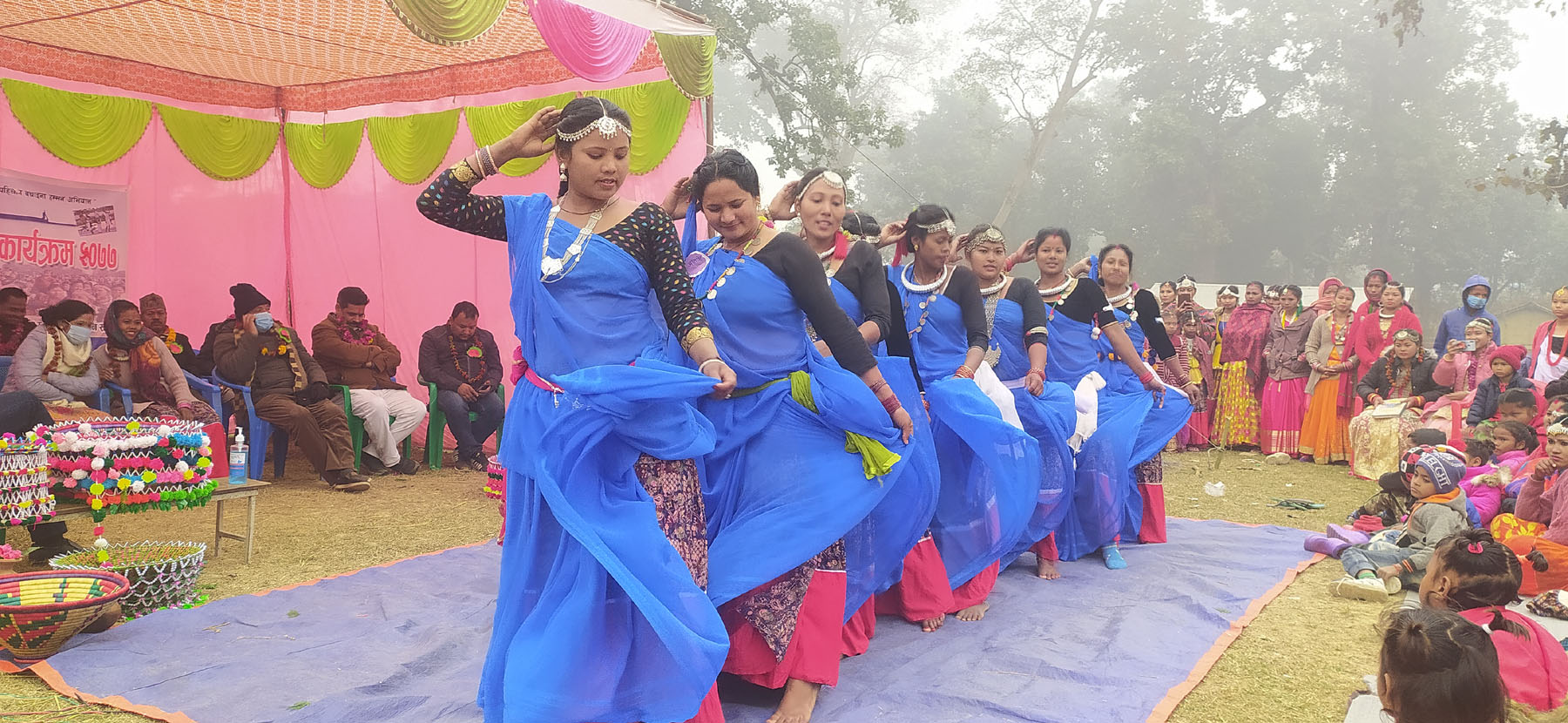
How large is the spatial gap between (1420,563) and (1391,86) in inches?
1069

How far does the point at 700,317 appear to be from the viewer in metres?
2.77

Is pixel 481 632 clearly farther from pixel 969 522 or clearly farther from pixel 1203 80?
pixel 1203 80

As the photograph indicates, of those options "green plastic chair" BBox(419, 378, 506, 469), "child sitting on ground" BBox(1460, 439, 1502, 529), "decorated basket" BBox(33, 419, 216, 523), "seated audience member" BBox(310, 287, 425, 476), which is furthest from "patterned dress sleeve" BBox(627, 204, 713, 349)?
"green plastic chair" BBox(419, 378, 506, 469)

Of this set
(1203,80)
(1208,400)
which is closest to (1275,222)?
(1203,80)

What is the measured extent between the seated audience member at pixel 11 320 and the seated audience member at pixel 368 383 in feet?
6.35

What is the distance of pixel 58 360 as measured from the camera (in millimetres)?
6676

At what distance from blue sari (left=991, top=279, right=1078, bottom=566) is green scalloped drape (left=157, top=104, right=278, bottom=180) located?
7.95 meters

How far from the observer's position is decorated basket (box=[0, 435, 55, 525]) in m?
4.24

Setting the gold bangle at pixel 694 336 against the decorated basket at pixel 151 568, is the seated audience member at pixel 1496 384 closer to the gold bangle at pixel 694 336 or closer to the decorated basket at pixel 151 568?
the gold bangle at pixel 694 336

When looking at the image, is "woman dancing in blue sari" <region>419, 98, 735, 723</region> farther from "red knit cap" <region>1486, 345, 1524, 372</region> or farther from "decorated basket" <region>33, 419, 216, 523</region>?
"red knit cap" <region>1486, 345, 1524, 372</region>

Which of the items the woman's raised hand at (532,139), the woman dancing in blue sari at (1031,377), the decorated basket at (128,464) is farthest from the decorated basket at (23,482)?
the woman dancing in blue sari at (1031,377)

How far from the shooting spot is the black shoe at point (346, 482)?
7.47 m

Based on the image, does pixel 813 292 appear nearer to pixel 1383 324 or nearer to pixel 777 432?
pixel 777 432

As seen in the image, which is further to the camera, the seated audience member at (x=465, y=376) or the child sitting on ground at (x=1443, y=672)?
the seated audience member at (x=465, y=376)
